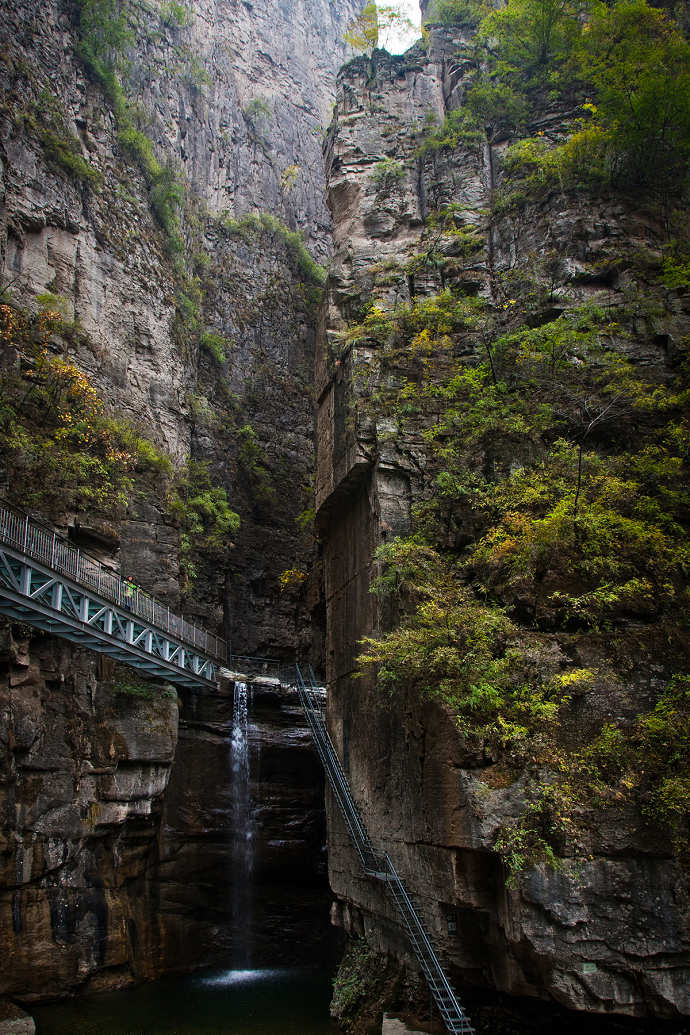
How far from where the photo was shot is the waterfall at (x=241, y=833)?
1914 cm

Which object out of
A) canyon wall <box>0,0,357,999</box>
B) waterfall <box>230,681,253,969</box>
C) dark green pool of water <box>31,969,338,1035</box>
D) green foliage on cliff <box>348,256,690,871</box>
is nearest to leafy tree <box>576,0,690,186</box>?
green foliage on cliff <box>348,256,690,871</box>

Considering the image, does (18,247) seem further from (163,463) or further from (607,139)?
(607,139)

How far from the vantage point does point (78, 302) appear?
2281 centimetres

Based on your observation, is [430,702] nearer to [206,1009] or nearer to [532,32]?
[206,1009]

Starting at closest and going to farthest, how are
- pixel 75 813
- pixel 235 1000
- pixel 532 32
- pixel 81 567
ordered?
pixel 235 1000 < pixel 75 813 < pixel 81 567 < pixel 532 32

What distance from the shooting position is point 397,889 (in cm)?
1205

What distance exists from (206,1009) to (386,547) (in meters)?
9.79

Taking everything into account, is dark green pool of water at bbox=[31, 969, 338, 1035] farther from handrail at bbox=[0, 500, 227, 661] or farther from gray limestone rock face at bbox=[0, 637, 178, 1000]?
handrail at bbox=[0, 500, 227, 661]

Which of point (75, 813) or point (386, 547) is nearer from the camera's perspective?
point (386, 547)

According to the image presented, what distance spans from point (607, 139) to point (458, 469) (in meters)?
8.77

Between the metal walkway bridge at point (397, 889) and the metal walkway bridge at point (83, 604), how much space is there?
4.56 m

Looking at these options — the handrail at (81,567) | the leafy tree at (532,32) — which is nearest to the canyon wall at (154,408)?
the handrail at (81,567)

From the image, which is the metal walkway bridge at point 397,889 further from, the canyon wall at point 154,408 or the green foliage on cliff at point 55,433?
the green foliage on cliff at point 55,433

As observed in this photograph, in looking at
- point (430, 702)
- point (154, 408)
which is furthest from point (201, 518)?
point (430, 702)
